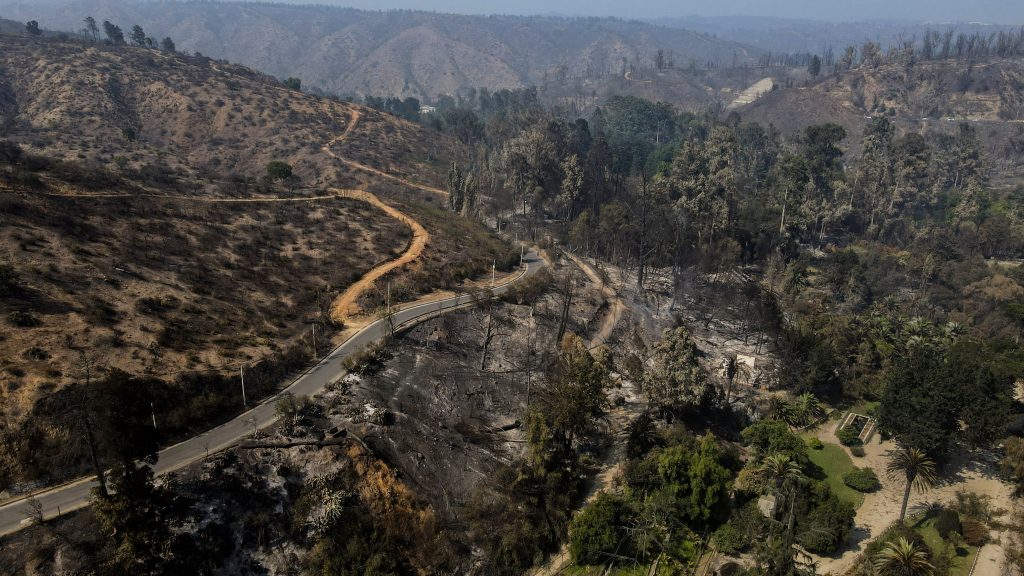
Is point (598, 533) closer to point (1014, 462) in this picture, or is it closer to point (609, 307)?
point (1014, 462)

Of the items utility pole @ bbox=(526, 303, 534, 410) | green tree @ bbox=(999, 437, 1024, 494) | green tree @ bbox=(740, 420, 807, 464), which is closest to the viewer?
green tree @ bbox=(740, 420, 807, 464)

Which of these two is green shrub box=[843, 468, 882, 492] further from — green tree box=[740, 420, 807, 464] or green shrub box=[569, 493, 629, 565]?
green shrub box=[569, 493, 629, 565]

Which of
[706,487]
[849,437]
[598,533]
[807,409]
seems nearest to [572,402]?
[598,533]

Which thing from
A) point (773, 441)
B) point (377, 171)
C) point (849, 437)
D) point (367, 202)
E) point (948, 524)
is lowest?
point (849, 437)

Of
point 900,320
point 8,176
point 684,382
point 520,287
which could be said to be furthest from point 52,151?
point 900,320

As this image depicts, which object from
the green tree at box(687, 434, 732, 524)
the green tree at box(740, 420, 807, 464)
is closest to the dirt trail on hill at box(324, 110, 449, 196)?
the green tree at box(740, 420, 807, 464)

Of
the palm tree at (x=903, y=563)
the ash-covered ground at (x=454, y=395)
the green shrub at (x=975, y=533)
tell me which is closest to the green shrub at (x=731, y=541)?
the palm tree at (x=903, y=563)

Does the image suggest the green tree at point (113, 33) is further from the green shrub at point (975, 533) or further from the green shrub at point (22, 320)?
the green shrub at point (975, 533)
